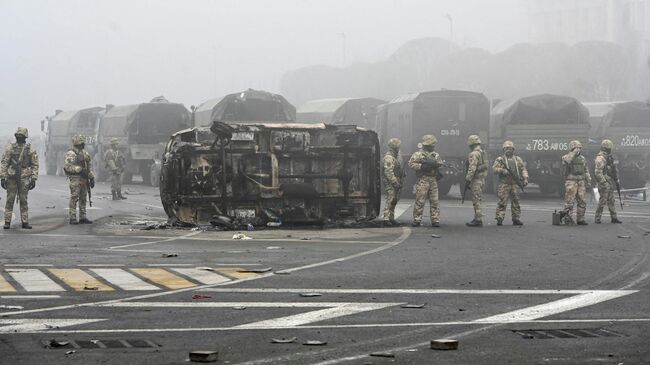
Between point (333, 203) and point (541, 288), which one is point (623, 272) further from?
point (333, 203)

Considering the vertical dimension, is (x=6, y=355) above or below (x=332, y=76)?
below

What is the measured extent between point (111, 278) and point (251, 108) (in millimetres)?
24364

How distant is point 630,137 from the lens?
39219mm

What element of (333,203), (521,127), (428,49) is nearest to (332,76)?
(428,49)

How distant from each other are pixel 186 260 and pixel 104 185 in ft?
100

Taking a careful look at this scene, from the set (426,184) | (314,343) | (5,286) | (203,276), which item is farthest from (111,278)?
(426,184)

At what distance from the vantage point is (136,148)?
4309cm

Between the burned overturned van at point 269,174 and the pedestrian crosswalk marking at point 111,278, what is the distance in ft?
21.4

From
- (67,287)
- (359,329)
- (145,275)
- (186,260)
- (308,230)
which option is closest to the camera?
(359,329)

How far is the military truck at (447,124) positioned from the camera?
34.5 meters

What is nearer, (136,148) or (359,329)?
(359,329)

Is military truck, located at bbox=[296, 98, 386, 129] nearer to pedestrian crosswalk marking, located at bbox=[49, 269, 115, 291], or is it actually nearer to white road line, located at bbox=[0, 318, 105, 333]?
pedestrian crosswalk marking, located at bbox=[49, 269, 115, 291]

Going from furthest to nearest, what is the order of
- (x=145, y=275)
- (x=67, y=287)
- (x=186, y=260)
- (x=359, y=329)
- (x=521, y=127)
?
(x=521, y=127), (x=186, y=260), (x=145, y=275), (x=67, y=287), (x=359, y=329)

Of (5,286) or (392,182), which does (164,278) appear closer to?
(5,286)
